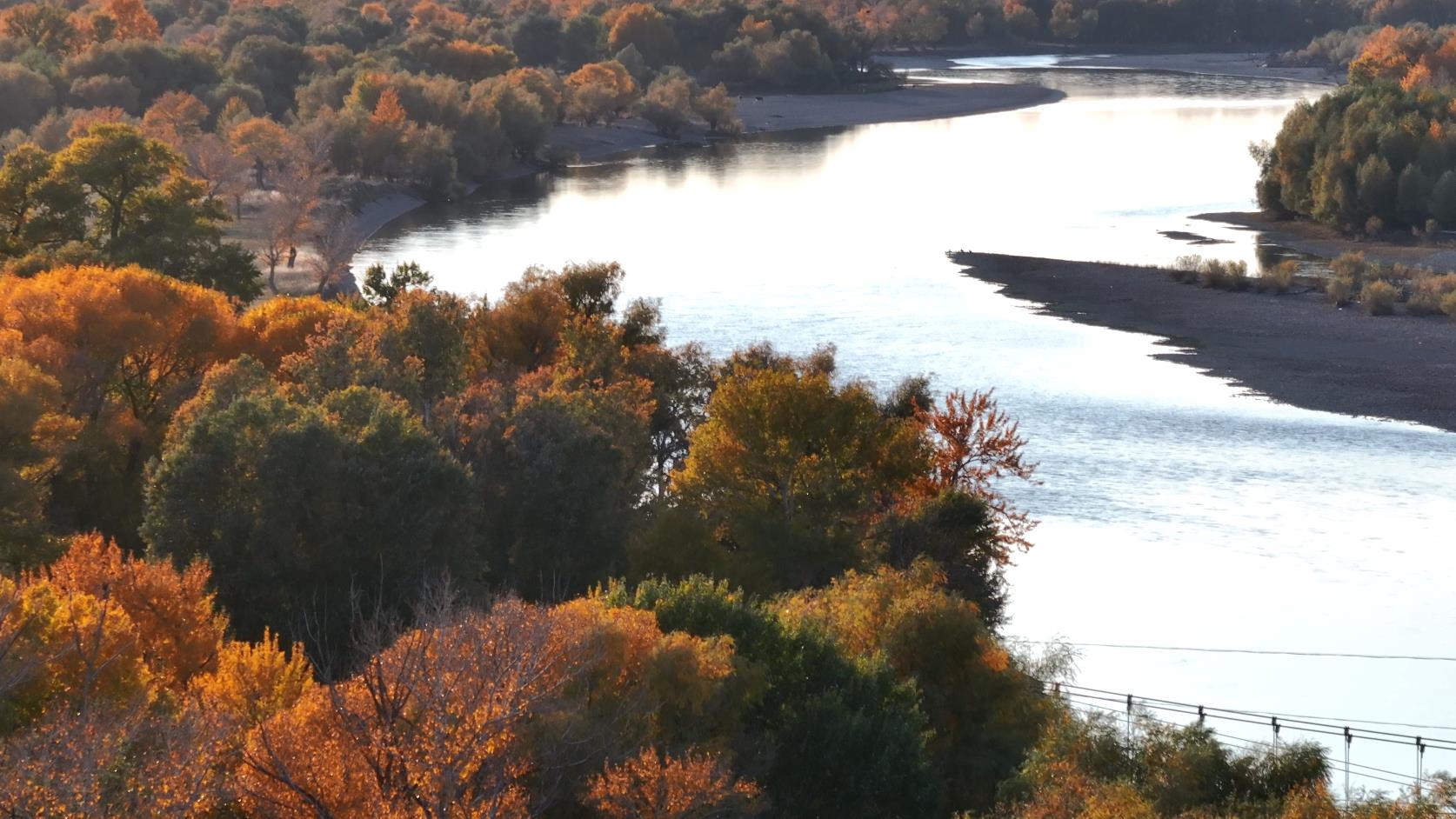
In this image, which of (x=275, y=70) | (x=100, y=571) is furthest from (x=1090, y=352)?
(x=275, y=70)

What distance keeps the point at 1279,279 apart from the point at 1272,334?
6898mm

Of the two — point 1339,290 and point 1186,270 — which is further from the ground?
point 1186,270

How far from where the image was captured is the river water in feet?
100

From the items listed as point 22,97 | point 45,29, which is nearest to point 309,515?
point 22,97

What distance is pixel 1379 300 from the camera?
5662 centimetres

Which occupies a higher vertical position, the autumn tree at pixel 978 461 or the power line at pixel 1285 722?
the autumn tree at pixel 978 461

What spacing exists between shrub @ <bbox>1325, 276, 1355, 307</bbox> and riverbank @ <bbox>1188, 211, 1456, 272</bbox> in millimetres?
6537

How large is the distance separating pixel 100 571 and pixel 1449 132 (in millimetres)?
69365

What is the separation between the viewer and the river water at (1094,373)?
100 feet

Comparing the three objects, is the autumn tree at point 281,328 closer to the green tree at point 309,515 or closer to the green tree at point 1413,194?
the green tree at point 309,515

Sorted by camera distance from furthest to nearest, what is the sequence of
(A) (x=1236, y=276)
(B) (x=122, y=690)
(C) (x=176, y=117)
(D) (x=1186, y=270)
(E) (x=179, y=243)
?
(C) (x=176, y=117), (D) (x=1186, y=270), (A) (x=1236, y=276), (E) (x=179, y=243), (B) (x=122, y=690)

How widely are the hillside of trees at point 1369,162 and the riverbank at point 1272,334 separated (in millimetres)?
15891

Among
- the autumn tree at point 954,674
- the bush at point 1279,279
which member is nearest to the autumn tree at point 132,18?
the bush at point 1279,279

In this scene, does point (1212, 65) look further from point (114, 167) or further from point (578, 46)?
point (114, 167)
